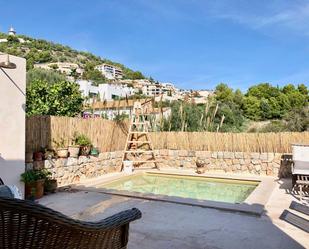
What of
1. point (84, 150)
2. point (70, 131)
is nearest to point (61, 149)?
point (70, 131)

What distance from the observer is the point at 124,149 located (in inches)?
407

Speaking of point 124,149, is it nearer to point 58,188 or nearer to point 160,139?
point 160,139

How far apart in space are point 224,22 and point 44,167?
1207 centimetres

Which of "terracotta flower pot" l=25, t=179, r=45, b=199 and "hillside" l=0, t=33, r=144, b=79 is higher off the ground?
"hillside" l=0, t=33, r=144, b=79

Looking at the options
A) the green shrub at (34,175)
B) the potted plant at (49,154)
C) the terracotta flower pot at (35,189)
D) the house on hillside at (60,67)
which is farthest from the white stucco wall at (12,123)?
the house on hillside at (60,67)

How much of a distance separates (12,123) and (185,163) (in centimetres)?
631

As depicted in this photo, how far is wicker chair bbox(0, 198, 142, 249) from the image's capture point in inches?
52.7

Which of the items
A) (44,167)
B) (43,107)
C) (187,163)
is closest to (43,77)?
(43,107)

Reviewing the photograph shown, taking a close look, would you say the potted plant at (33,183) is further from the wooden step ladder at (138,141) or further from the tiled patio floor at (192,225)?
the wooden step ladder at (138,141)

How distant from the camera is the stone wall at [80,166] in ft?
23.0

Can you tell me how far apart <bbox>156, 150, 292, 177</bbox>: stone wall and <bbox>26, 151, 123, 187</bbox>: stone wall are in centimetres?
178

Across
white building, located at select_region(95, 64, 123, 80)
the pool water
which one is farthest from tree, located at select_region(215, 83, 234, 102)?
the pool water

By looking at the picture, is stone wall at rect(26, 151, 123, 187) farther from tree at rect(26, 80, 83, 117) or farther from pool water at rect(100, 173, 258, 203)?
tree at rect(26, 80, 83, 117)

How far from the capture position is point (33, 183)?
595cm
